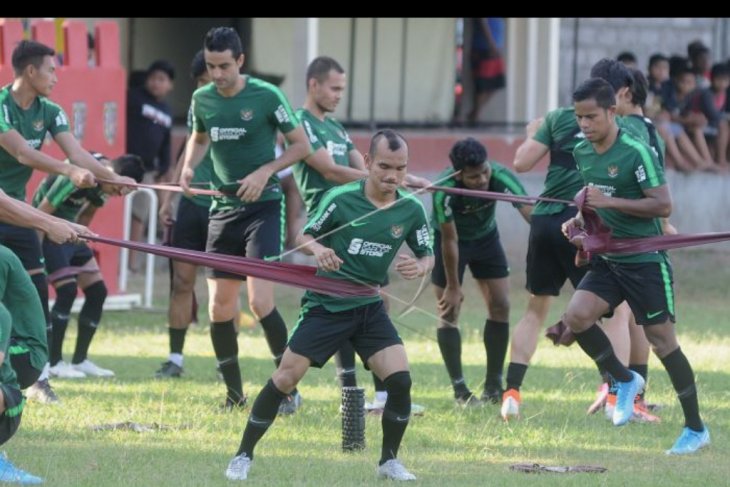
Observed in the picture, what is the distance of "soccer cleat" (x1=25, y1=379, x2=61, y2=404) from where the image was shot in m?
9.66

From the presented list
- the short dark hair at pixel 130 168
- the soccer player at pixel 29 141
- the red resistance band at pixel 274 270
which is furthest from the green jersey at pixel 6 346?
the short dark hair at pixel 130 168

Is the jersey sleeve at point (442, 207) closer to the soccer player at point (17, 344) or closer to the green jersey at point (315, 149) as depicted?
the green jersey at point (315, 149)

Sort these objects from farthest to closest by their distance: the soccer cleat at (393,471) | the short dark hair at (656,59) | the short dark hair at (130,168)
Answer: the short dark hair at (656,59)
the short dark hair at (130,168)
the soccer cleat at (393,471)

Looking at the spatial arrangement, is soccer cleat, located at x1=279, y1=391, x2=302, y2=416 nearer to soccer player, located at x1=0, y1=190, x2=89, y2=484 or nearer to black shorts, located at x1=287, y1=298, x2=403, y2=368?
black shorts, located at x1=287, y1=298, x2=403, y2=368

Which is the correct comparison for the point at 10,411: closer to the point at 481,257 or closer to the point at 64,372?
the point at 481,257

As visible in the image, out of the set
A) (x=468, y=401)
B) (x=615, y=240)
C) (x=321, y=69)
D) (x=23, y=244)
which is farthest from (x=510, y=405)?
(x=23, y=244)

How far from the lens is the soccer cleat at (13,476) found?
23.5 feet

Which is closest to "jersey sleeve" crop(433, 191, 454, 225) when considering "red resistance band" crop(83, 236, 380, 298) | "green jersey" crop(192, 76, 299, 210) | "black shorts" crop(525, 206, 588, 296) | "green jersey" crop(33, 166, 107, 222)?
"black shorts" crop(525, 206, 588, 296)

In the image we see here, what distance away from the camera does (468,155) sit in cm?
955

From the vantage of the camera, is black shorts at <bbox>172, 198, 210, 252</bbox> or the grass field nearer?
the grass field

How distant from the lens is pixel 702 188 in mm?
19797

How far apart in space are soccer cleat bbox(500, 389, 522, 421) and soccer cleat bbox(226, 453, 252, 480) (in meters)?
2.31

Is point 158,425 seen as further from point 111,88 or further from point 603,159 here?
point 111,88

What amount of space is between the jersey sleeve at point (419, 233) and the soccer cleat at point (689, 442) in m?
1.78
